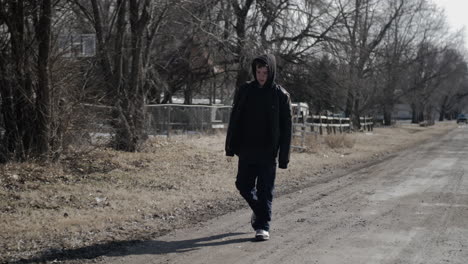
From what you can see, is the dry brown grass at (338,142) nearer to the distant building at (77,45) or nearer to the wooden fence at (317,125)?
the wooden fence at (317,125)

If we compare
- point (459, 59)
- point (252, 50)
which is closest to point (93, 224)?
point (252, 50)

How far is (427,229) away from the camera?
22.4 feet

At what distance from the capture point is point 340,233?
6.62 metres

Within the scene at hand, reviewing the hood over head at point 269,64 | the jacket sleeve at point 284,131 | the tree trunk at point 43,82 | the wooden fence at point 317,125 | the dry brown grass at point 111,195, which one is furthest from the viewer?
the wooden fence at point 317,125

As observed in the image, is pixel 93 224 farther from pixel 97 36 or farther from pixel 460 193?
pixel 97 36

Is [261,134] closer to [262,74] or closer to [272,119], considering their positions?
[272,119]

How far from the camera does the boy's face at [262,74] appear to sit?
6.23 metres

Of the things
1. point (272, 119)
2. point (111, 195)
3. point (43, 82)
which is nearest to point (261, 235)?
point (272, 119)

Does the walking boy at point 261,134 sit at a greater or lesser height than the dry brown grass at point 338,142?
greater

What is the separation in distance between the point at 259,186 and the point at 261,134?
23.9 inches

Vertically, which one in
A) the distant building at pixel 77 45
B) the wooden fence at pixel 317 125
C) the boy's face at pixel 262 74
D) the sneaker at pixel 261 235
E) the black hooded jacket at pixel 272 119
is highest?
the distant building at pixel 77 45

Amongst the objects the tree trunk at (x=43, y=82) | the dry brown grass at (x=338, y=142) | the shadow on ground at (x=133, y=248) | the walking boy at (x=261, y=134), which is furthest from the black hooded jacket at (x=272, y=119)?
the dry brown grass at (x=338, y=142)

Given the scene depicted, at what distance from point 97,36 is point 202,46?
10.8 metres

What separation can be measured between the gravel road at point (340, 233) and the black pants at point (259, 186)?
0.98ft
